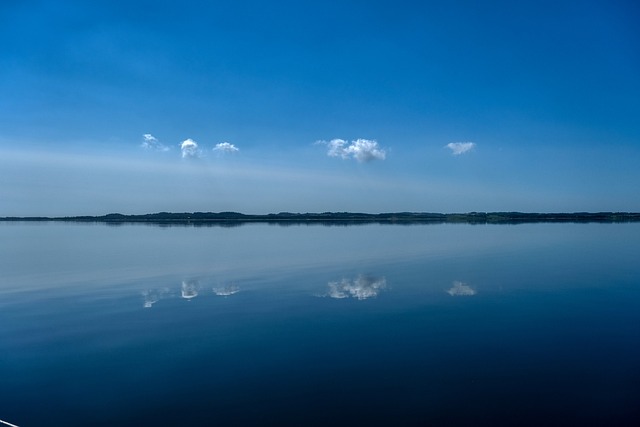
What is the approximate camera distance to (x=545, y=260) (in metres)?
28.0

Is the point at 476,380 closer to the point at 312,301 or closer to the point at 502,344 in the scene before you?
the point at 502,344

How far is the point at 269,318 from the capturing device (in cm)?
1350

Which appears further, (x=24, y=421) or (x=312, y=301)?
(x=312, y=301)

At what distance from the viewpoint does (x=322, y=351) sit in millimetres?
10328

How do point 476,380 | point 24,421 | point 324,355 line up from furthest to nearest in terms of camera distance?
point 324,355
point 476,380
point 24,421

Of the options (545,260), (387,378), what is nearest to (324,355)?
(387,378)

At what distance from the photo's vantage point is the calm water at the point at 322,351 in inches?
292

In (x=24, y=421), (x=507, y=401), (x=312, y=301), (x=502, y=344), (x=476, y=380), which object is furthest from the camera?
(x=312, y=301)

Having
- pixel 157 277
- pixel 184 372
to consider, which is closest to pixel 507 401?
pixel 184 372

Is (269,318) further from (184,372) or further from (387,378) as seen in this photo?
(387,378)

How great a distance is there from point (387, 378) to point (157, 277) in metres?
16.8

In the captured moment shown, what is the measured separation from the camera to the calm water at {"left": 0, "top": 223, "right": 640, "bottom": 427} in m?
7.43

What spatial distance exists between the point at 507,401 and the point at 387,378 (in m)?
2.20

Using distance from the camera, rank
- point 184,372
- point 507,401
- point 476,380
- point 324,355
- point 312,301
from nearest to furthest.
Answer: point 507,401
point 476,380
point 184,372
point 324,355
point 312,301
